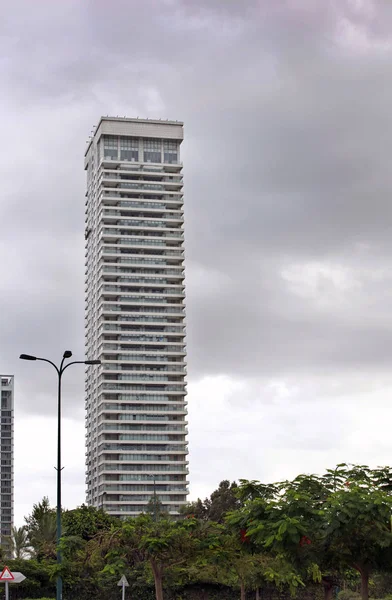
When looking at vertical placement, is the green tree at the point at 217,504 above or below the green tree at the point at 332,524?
above

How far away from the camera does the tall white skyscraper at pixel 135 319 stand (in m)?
159

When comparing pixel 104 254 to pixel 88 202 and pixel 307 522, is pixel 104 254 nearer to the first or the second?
pixel 88 202

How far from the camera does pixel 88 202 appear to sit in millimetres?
187625

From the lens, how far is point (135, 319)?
168 meters

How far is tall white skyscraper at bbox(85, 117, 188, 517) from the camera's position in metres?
159

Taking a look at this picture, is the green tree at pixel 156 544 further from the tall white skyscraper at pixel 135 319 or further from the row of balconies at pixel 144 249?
the row of balconies at pixel 144 249

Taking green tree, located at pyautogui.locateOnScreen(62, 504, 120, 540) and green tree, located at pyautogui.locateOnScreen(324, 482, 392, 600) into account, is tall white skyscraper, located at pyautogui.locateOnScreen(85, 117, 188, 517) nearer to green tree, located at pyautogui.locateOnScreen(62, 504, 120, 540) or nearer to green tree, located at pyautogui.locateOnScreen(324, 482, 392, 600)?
green tree, located at pyautogui.locateOnScreen(62, 504, 120, 540)

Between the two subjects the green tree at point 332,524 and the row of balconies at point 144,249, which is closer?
the green tree at point 332,524

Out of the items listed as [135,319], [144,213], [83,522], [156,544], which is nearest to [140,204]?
[144,213]

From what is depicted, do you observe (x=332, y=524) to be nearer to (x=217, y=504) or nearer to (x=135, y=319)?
(x=217, y=504)

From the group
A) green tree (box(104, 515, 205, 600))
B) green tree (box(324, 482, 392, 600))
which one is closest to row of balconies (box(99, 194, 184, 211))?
green tree (box(104, 515, 205, 600))

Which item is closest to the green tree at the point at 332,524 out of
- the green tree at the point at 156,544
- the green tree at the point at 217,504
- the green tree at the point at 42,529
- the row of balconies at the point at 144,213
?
the green tree at the point at 156,544

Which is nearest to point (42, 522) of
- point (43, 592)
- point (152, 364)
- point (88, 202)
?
point (43, 592)

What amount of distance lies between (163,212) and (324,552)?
140808 millimetres
